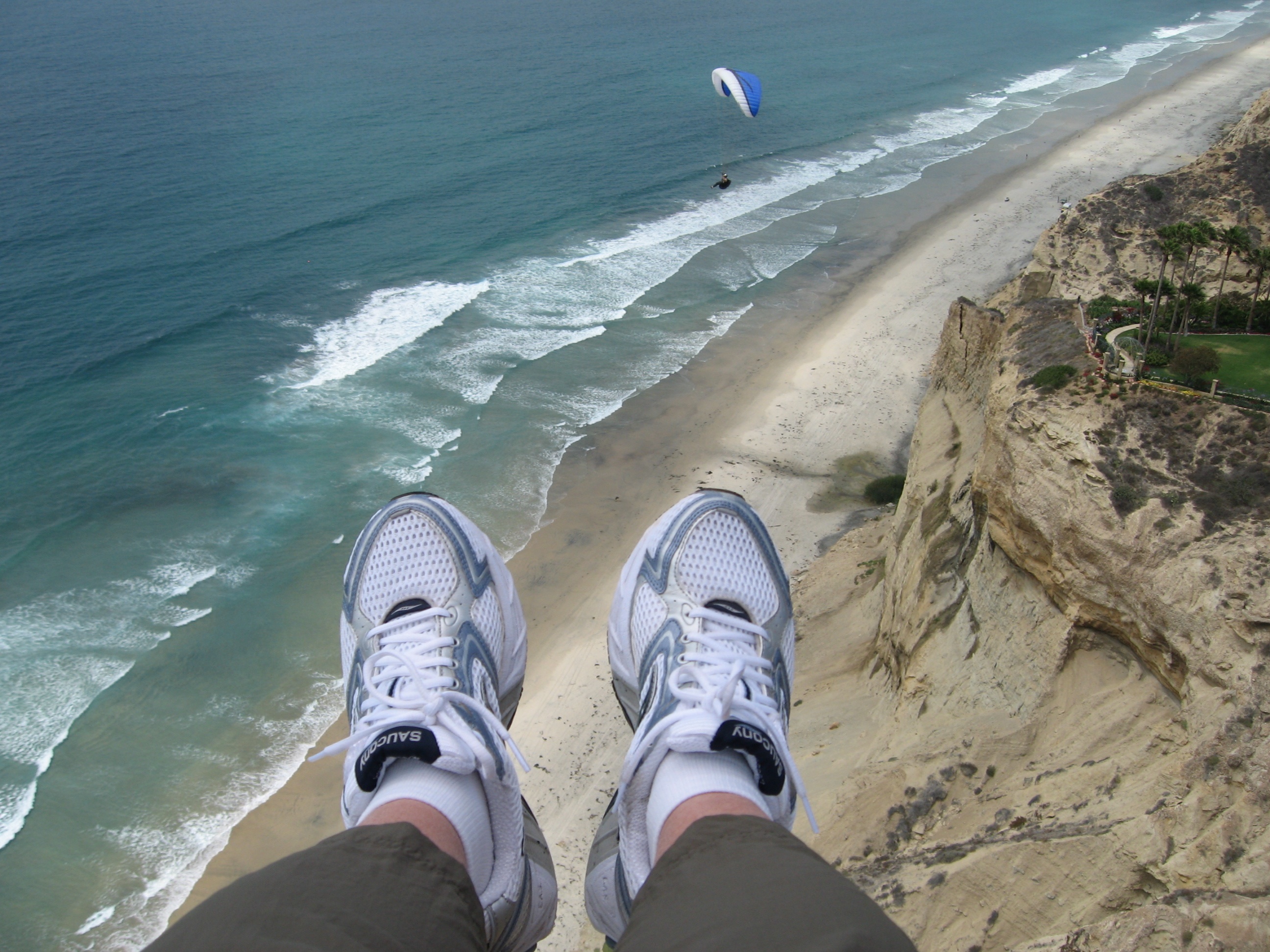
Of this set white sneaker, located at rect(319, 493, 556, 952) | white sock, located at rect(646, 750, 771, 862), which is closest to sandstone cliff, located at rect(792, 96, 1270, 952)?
white sock, located at rect(646, 750, 771, 862)

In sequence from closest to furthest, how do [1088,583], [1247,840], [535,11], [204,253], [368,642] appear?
[368,642], [1247,840], [1088,583], [204,253], [535,11]

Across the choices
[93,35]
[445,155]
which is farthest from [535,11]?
[445,155]

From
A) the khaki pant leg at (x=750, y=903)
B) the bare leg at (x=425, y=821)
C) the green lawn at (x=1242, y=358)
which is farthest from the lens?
the green lawn at (x=1242, y=358)

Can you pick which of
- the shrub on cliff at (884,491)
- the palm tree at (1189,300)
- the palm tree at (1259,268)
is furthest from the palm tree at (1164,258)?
the shrub on cliff at (884,491)

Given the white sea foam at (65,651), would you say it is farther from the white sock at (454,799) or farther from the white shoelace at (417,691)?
the white sock at (454,799)

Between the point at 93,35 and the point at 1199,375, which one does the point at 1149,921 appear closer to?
the point at 1199,375
